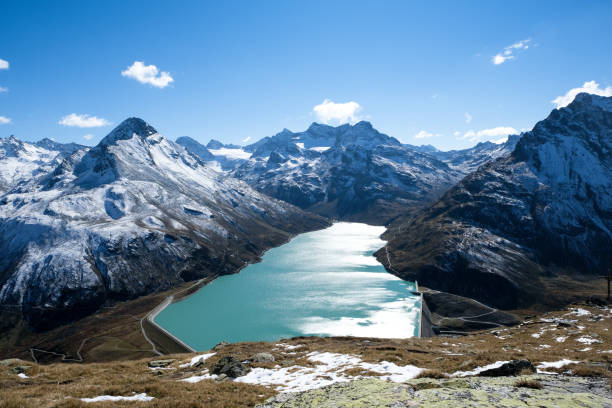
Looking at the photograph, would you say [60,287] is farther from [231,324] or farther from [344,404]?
[344,404]

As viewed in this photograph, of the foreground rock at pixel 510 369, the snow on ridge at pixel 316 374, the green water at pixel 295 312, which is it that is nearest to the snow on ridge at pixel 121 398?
the snow on ridge at pixel 316 374

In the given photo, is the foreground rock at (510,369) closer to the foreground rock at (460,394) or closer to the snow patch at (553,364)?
the foreground rock at (460,394)

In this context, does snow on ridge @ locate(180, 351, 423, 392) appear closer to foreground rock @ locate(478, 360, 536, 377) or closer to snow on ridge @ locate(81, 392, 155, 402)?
foreground rock @ locate(478, 360, 536, 377)

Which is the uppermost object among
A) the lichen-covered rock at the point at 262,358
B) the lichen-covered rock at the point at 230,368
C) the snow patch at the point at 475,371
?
the snow patch at the point at 475,371

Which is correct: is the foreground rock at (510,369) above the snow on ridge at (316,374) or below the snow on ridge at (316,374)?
above

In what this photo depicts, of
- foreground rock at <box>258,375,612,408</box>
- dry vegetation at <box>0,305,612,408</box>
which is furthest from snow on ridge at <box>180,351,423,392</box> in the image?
foreground rock at <box>258,375,612,408</box>

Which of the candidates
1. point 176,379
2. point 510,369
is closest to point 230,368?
point 176,379

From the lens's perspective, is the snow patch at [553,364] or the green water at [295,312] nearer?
the snow patch at [553,364]

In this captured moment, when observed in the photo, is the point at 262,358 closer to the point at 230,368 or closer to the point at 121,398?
the point at 230,368

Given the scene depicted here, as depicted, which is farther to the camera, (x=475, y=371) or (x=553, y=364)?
(x=553, y=364)

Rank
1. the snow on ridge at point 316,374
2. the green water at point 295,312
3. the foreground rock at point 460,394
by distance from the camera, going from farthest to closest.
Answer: the green water at point 295,312 → the snow on ridge at point 316,374 → the foreground rock at point 460,394

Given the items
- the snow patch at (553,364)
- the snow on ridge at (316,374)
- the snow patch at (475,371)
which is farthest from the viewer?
the snow on ridge at (316,374)
